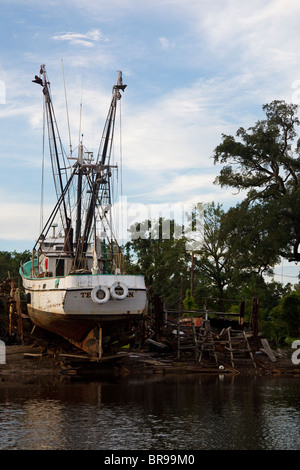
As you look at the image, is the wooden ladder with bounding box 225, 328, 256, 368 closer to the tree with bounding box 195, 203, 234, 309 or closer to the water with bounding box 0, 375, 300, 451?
the water with bounding box 0, 375, 300, 451

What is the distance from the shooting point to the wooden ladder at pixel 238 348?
119 ft

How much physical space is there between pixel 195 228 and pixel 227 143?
73.8 feet

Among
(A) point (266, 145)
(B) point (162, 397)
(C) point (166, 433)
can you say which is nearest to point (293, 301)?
(A) point (266, 145)

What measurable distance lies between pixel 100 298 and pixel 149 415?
11.8 meters

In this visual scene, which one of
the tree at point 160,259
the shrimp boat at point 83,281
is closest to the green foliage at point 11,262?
the tree at point 160,259

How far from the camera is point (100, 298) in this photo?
3234cm

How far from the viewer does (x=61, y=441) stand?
57.3ft

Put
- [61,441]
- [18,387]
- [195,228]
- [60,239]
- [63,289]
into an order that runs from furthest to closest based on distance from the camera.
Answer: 1. [195,228]
2. [60,239]
3. [63,289]
4. [18,387]
5. [61,441]

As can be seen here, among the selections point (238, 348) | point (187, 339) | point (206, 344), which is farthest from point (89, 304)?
point (238, 348)

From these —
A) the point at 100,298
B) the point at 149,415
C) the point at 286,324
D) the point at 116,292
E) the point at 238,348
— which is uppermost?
the point at 116,292

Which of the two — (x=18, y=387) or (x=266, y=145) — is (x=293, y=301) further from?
(x=18, y=387)

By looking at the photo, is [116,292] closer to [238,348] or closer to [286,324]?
[238,348]

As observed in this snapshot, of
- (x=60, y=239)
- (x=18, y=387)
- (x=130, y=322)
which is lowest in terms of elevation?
(x=18, y=387)
